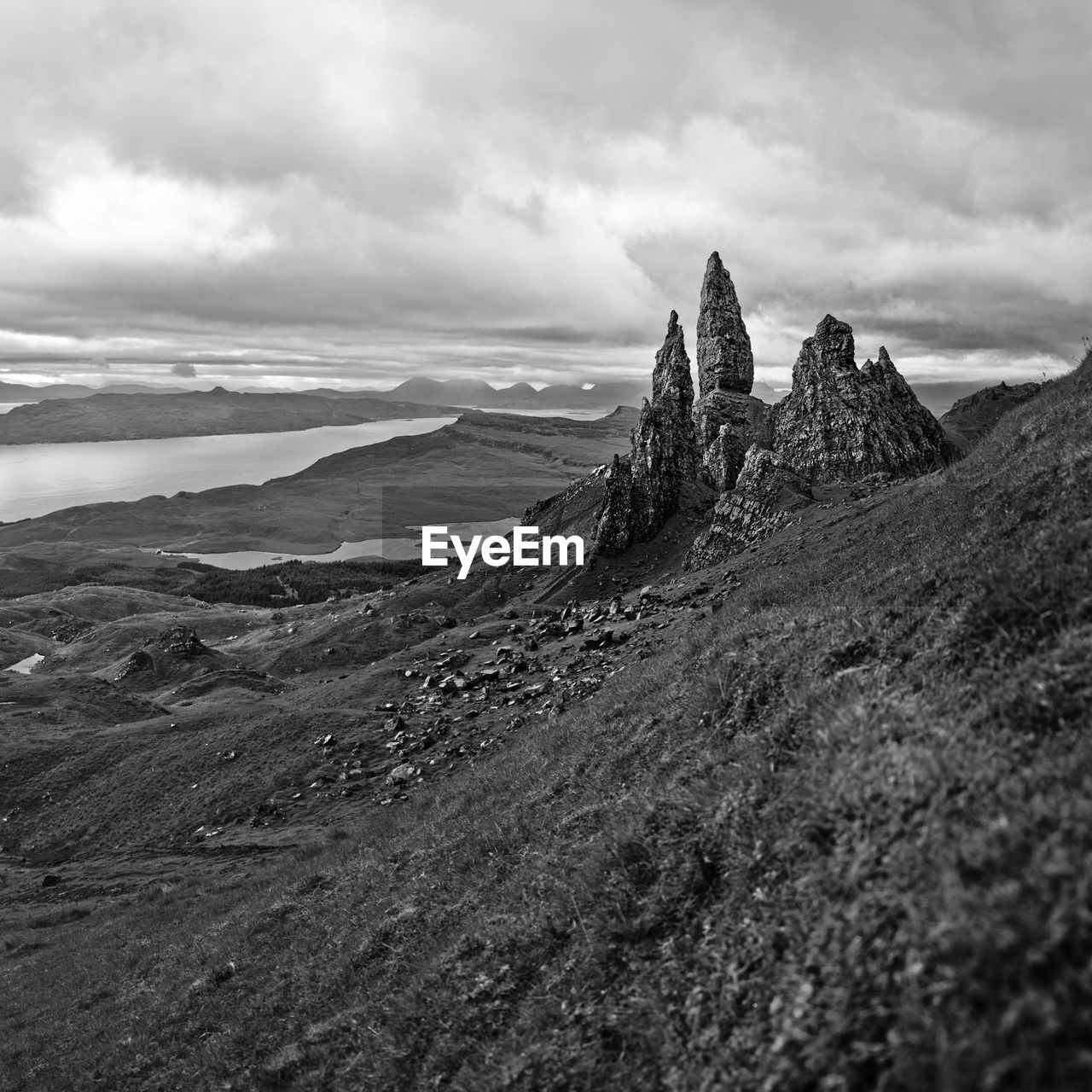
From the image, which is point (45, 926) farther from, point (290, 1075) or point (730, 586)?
point (730, 586)

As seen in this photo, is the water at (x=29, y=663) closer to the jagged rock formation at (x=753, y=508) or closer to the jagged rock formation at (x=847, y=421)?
the jagged rock formation at (x=753, y=508)

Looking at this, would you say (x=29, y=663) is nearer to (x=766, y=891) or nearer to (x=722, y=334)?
(x=722, y=334)

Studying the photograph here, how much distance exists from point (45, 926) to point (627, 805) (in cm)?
3571

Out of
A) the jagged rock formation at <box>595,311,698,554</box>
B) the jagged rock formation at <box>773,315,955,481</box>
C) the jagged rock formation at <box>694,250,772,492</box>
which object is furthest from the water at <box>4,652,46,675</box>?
the jagged rock formation at <box>773,315,955,481</box>

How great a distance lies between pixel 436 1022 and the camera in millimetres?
9359

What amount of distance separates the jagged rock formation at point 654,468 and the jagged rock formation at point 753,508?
15645mm

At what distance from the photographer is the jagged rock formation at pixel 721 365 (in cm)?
12188

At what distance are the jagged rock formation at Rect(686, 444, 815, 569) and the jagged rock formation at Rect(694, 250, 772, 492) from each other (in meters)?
30.3

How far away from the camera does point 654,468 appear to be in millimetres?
110312

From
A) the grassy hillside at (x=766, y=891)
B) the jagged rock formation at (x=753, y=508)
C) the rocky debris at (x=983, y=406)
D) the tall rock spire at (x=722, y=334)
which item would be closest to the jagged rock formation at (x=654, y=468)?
the tall rock spire at (x=722, y=334)

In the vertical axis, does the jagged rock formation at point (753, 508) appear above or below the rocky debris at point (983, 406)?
below

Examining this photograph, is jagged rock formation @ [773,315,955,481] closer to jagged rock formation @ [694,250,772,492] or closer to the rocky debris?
jagged rock formation @ [694,250,772,492]

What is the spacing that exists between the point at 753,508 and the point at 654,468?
31134 mm

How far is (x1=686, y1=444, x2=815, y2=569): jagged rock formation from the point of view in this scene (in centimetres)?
7756
